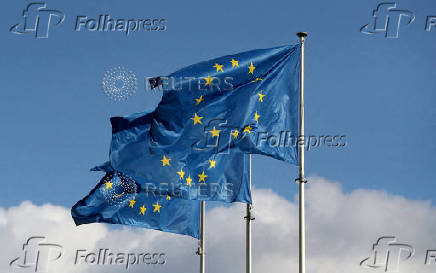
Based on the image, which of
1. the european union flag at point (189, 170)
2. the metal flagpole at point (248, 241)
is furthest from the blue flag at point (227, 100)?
the metal flagpole at point (248, 241)

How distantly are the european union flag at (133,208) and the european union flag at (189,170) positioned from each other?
5.11 m

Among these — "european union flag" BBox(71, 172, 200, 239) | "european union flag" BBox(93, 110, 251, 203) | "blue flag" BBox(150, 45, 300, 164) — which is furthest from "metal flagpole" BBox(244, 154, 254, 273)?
"european union flag" BBox(71, 172, 200, 239)

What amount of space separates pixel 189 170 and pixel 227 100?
2943mm

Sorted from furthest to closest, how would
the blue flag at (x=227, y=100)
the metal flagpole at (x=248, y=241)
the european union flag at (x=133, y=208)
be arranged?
the european union flag at (x=133, y=208) < the metal flagpole at (x=248, y=241) < the blue flag at (x=227, y=100)

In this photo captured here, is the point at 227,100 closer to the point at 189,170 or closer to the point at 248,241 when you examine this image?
the point at 189,170

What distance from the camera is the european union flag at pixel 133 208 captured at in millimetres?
37000

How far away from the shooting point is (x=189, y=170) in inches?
1139

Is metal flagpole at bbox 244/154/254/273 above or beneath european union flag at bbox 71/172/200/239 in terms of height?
beneath

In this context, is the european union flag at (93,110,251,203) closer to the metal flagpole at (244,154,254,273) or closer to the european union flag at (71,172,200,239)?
the metal flagpole at (244,154,254,273)

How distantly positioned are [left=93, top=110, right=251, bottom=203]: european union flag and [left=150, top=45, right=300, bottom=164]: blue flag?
1.57ft

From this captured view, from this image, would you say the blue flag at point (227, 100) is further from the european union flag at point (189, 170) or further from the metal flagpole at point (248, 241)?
the metal flagpole at point (248, 241)

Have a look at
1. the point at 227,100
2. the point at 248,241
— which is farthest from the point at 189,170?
the point at 248,241

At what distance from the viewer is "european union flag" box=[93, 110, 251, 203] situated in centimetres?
2847

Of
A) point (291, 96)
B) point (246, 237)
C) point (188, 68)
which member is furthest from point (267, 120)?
point (246, 237)
